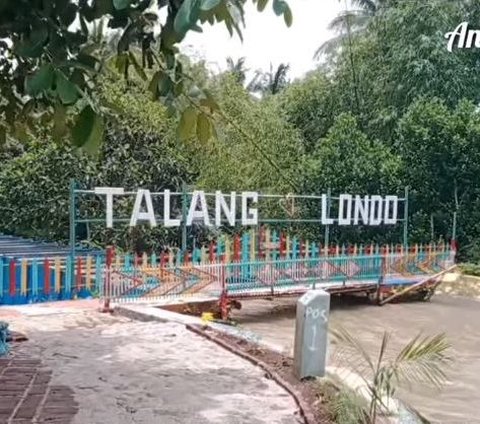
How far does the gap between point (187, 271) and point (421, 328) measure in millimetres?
4457

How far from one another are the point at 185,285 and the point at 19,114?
8892 mm

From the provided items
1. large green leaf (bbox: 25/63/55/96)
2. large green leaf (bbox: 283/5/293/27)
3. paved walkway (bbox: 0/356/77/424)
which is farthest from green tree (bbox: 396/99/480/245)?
large green leaf (bbox: 25/63/55/96)

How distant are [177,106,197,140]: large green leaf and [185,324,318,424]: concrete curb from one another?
3482 millimetres

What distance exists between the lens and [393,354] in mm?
10594

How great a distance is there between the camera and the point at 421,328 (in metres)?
13.1

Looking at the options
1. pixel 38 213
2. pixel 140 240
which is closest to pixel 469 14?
pixel 140 240

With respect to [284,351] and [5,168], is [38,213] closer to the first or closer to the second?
[5,168]

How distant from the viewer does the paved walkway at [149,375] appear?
555cm

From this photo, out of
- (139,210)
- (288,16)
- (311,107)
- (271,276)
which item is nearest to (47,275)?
(139,210)

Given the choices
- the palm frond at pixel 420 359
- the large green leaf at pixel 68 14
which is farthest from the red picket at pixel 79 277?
the large green leaf at pixel 68 14

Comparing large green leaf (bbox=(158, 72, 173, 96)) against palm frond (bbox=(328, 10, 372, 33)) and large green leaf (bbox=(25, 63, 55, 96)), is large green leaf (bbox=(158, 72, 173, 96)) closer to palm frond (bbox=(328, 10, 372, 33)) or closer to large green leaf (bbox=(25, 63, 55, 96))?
large green leaf (bbox=(25, 63, 55, 96))

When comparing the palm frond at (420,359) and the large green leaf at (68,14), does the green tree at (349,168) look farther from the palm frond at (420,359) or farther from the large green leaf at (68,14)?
the large green leaf at (68,14)

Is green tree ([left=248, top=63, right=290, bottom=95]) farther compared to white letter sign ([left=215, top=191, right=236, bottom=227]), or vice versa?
green tree ([left=248, top=63, right=290, bottom=95])

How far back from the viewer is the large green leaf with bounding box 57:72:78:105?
1924mm
